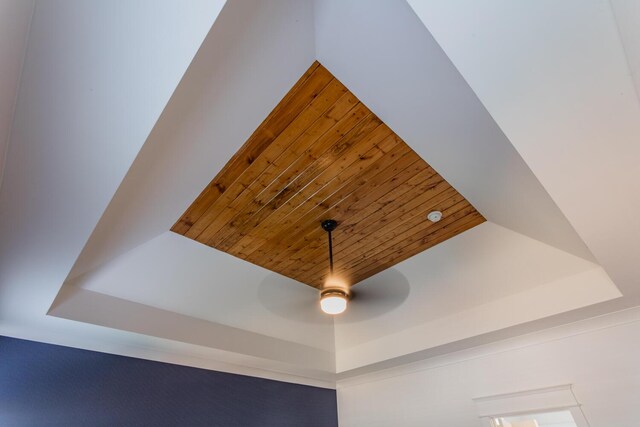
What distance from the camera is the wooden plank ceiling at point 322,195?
2.09 m

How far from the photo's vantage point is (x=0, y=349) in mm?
2621

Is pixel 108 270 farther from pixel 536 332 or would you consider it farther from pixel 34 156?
pixel 536 332

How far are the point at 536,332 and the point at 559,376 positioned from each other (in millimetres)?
370

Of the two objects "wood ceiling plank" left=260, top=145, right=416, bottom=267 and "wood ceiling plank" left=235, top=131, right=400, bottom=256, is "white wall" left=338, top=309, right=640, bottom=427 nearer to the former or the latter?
"wood ceiling plank" left=260, top=145, right=416, bottom=267

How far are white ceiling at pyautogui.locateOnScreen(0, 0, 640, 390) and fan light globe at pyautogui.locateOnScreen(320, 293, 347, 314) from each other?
0.92 feet

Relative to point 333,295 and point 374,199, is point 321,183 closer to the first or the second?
point 374,199

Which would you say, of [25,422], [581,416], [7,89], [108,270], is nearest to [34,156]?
[7,89]

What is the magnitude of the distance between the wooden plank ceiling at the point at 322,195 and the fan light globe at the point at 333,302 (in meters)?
0.69

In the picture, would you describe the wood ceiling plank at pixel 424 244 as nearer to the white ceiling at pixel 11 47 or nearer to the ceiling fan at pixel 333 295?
the ceiling fan at pixel 333 295

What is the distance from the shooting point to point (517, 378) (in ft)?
10.7

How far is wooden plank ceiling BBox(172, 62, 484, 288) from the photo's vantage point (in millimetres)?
2086

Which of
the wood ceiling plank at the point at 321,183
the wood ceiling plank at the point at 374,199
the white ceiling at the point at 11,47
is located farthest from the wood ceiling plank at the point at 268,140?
the white ceiling at the point at 11,47

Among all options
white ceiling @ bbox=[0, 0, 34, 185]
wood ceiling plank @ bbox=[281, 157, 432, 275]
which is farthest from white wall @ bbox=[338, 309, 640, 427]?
white ceiling @ bbox=[0, 0, 34, 185]

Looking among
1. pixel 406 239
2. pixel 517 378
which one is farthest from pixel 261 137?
pixel 517 378
